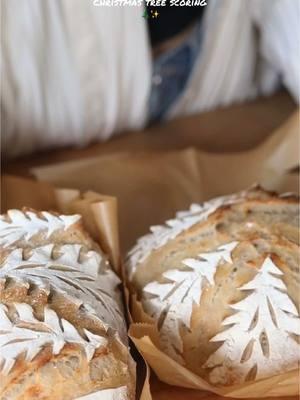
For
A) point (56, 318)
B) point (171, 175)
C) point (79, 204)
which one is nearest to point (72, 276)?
point (56, 318)

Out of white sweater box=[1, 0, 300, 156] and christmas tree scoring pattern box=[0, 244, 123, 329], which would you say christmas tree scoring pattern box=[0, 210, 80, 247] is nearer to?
christmas tree scoring pattern box=[0, 244, 123, 329]

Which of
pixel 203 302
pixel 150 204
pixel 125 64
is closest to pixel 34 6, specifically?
pixel 125 64

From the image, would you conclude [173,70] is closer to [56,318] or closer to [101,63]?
[101,63]

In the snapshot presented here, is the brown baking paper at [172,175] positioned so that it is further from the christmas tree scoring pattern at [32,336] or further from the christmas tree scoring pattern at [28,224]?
the christmas tree scoring pattern at [32,336]

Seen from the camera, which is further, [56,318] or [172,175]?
[172,175]

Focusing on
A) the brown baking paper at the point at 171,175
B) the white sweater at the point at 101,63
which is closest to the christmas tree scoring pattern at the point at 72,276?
the brown baking paper at the point at 171,175

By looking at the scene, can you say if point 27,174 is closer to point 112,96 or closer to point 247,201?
point 112,96
